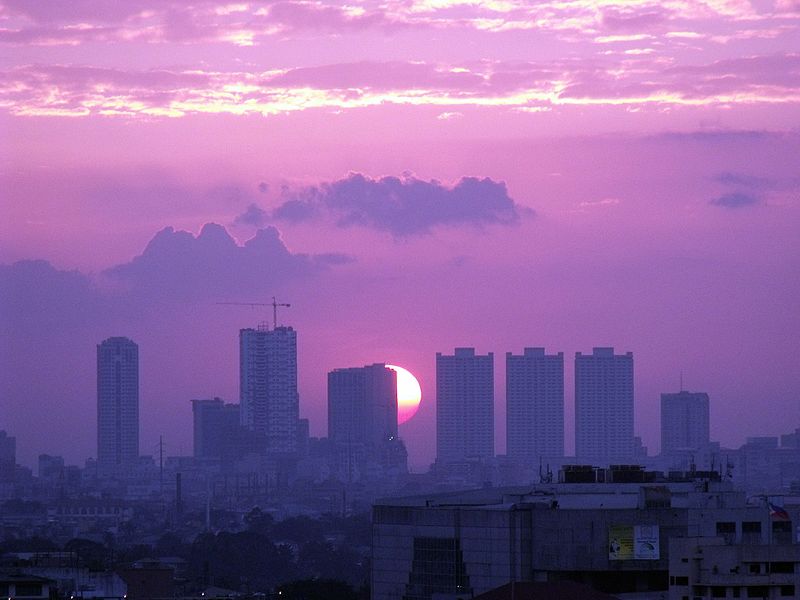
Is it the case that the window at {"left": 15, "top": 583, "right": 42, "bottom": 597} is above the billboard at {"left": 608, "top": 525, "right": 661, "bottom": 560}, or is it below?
below

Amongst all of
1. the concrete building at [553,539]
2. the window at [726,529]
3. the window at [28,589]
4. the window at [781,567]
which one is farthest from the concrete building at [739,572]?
the window at [28,589]

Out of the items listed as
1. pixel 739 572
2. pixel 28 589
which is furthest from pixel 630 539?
pixel 28 589

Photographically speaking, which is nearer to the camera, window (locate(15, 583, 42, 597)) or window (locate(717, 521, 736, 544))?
window (locate(717, 521, 736, 544))

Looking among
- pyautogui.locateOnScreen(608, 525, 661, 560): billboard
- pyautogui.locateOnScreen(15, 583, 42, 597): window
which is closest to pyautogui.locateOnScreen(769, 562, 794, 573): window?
pyautogui.locateOnScreen(608, 525, 661, 560): billboard

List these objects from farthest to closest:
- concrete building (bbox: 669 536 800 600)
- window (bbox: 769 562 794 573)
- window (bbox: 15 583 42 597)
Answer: window (bbox: 15 583 42 597)
window (bbox: 769 562 794 573)
concrete building (bbox: 669 536 800 600)

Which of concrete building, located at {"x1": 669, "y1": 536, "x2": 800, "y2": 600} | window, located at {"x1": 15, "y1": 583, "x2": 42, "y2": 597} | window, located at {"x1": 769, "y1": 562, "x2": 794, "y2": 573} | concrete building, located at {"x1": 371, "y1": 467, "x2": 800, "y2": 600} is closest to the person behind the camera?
concrete building, located at {"x1": 669, "y1": 536, "x2": 800, "y2": 600}

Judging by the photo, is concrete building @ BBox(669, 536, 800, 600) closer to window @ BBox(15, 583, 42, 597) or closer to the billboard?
the billboard

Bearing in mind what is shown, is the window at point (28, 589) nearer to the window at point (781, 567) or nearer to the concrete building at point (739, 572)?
the concrete building at point (739, 572)

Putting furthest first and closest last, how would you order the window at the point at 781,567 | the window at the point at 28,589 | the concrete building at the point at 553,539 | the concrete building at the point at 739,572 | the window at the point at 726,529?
the window at the point at 28,589
the concrete building at the point at 553,539
the window at the point at 726,529
the window at the point at 781,567
the concrete building at the point at 739,572

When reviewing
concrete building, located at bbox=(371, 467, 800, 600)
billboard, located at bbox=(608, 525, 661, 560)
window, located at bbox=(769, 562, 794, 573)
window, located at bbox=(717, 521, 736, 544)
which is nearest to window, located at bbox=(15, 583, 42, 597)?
concrete building, located at bbox=(371, 467, 800, 600)
